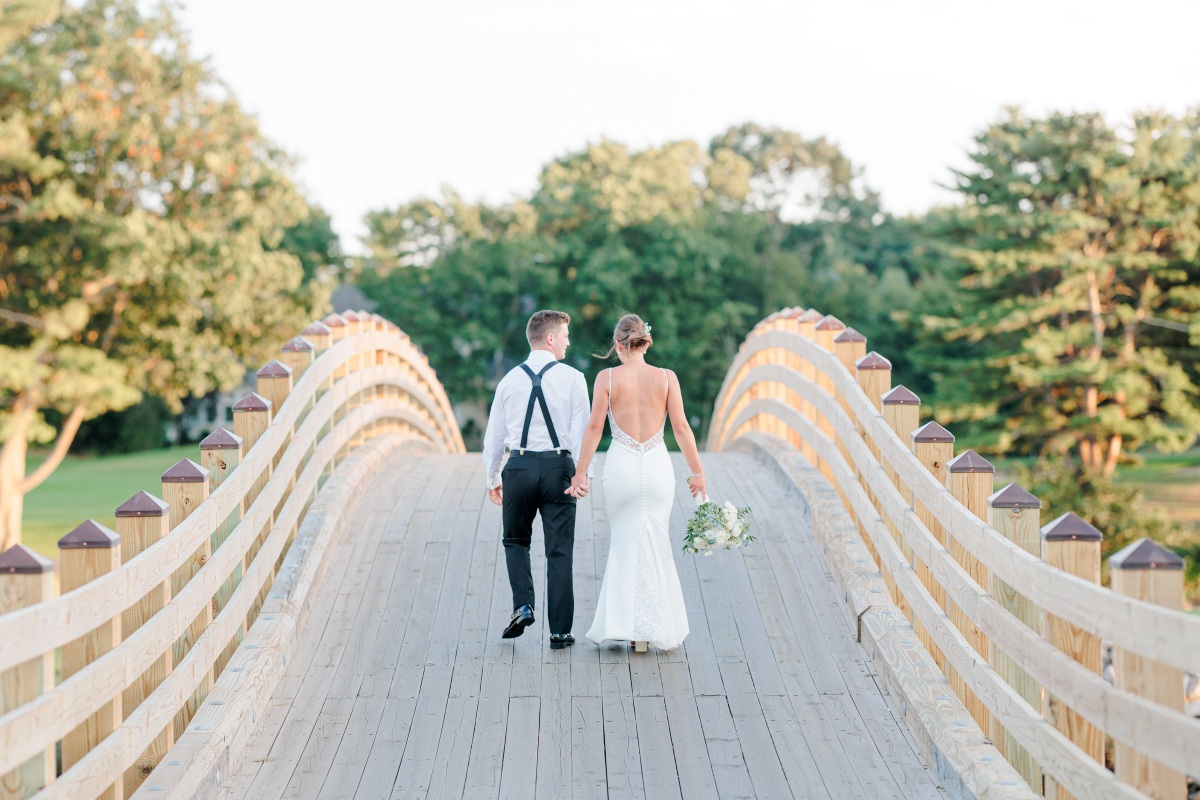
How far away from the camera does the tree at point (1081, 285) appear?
3053cm

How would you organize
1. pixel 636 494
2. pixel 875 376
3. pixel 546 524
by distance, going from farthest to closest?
1. pixel 875 376
2. pixel 546 524
3. pixel 636 494

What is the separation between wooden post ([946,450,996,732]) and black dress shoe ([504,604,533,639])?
2.06 m

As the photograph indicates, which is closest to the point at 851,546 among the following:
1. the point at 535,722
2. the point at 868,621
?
the point at 868,621

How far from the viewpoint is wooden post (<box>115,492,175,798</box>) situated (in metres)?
4.59

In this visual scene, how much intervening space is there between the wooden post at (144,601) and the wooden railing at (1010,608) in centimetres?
294

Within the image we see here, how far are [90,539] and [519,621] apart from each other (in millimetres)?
2654

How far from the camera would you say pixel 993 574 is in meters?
4.71

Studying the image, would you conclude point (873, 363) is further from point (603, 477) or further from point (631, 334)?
point (603, 477)

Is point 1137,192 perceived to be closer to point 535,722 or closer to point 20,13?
point 20,13

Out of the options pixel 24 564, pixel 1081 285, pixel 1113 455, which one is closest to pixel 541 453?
pixel 24 564

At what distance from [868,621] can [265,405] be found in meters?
3.27

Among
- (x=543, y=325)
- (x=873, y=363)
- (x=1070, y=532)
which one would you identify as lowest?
(x=1070, y=532)

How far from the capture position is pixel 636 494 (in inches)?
249

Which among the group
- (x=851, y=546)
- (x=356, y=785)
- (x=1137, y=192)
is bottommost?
(x=356, y=785)
